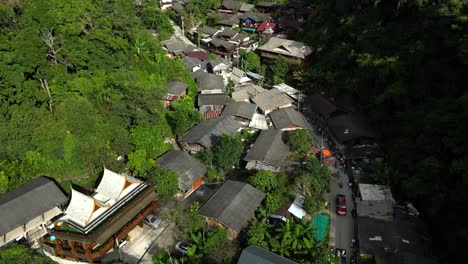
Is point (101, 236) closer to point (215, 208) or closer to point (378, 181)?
point (215, 208)

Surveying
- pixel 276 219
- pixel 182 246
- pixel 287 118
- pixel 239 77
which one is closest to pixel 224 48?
pixel 239 77

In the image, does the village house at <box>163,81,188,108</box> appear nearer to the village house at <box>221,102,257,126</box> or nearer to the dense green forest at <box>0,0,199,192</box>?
the dense green forest at <box>0,0,199,192</box>

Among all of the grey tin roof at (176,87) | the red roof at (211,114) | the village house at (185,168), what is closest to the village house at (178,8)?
the grey tin roof at (176,87)

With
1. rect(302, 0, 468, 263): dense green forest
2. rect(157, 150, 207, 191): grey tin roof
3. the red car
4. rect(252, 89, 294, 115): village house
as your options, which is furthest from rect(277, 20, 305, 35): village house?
the red car

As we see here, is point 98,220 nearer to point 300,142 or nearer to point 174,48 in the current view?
point 300,142

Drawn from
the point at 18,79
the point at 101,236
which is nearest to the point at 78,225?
the point at 101,236

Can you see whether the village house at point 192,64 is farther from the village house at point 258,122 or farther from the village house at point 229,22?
the village house at point 229,22
